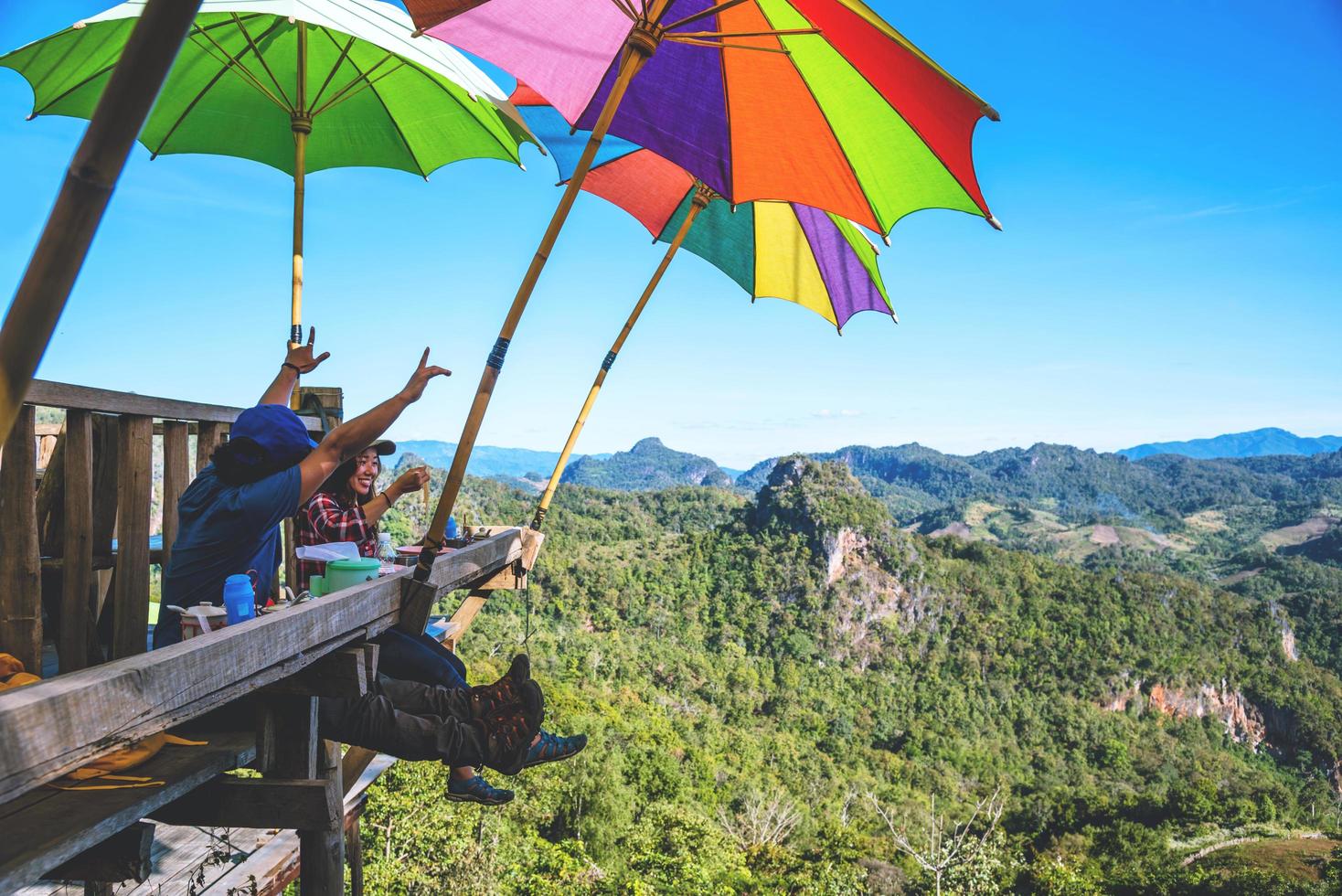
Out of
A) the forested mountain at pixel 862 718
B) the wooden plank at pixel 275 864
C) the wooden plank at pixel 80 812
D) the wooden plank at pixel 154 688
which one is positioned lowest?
the forested mountain at pixel 862 718

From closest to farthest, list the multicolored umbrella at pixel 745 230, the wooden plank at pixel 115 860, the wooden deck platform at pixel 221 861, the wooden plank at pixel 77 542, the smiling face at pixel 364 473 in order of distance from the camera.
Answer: the wooden plank at pixel 115 860 < the wooden plank at pixel 77 542 < the smiling face at pixel 364 473 < the wooden deck platform at pixel 221 861 < the multicolored umbrella at pixel 745 230

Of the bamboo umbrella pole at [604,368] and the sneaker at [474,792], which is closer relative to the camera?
the sneaker at [474,792]

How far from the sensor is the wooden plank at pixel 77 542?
1.94m

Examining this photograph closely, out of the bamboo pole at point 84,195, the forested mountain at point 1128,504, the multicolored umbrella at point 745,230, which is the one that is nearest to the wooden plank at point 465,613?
the multicolored umbrella at point 745,230

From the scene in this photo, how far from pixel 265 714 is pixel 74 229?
4.61 ft

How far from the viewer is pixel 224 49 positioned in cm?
349

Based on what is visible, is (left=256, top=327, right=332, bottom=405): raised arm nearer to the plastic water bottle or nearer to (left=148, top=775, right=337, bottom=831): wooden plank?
the plastic water bottle

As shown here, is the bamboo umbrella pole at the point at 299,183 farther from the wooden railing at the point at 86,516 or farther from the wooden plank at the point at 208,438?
the wooden railing at the point at 86,516

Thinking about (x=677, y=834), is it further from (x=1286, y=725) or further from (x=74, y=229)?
(x=1286, y=725)

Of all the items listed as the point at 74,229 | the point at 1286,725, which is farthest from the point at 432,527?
the point at 1286,725

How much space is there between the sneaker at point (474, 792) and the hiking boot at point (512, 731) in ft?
1.04

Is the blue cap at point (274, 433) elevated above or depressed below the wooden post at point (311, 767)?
above

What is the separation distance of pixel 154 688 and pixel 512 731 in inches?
52.1

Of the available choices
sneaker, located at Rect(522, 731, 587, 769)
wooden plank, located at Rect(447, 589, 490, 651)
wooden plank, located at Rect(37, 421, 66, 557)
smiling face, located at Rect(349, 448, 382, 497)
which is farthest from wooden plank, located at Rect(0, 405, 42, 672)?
wooden plank, located at Rect(447, 589, 490, 651)
